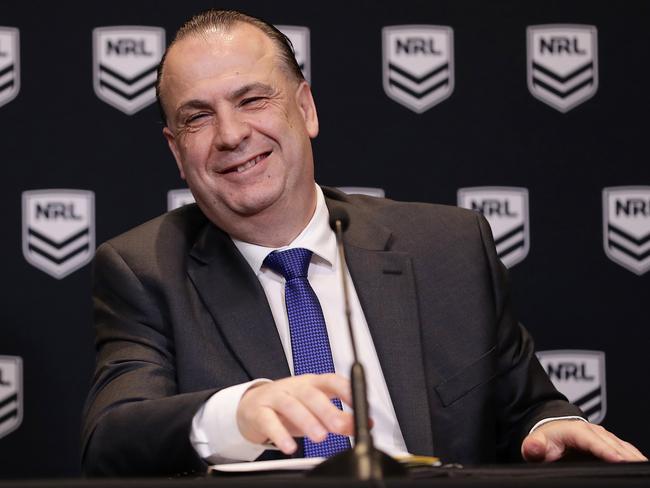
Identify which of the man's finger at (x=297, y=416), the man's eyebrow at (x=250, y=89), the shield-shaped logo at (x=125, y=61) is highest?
the shield-shaped logo at (x=125, y=61)

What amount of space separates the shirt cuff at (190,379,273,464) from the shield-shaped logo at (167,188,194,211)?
3.94ft

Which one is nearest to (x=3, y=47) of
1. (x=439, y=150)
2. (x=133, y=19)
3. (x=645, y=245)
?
(x=133, y=19)

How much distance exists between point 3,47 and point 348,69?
1.00 metres

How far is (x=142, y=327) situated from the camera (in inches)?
90.3

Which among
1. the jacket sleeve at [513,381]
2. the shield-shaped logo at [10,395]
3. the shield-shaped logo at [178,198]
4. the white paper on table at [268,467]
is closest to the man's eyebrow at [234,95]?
the shield-shaped logo at [178,198]

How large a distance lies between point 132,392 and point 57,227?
989mm

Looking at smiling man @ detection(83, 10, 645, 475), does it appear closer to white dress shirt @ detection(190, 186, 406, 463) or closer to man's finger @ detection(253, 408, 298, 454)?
white dress shirt @ detection(190, 186, 406, 463)

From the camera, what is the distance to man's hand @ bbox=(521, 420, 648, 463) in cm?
192

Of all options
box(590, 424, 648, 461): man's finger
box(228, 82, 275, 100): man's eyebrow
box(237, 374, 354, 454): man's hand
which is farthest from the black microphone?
box(228, 82, 275, 100): man's eyebrow

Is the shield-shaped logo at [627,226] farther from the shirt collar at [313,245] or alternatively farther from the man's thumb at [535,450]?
the man's thumb at [535,450]

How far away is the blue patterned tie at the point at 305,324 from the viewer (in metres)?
2.17

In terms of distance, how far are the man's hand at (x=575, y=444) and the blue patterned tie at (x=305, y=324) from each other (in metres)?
0.39

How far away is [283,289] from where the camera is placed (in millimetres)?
2396

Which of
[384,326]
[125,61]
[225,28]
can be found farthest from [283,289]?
[125,61]
